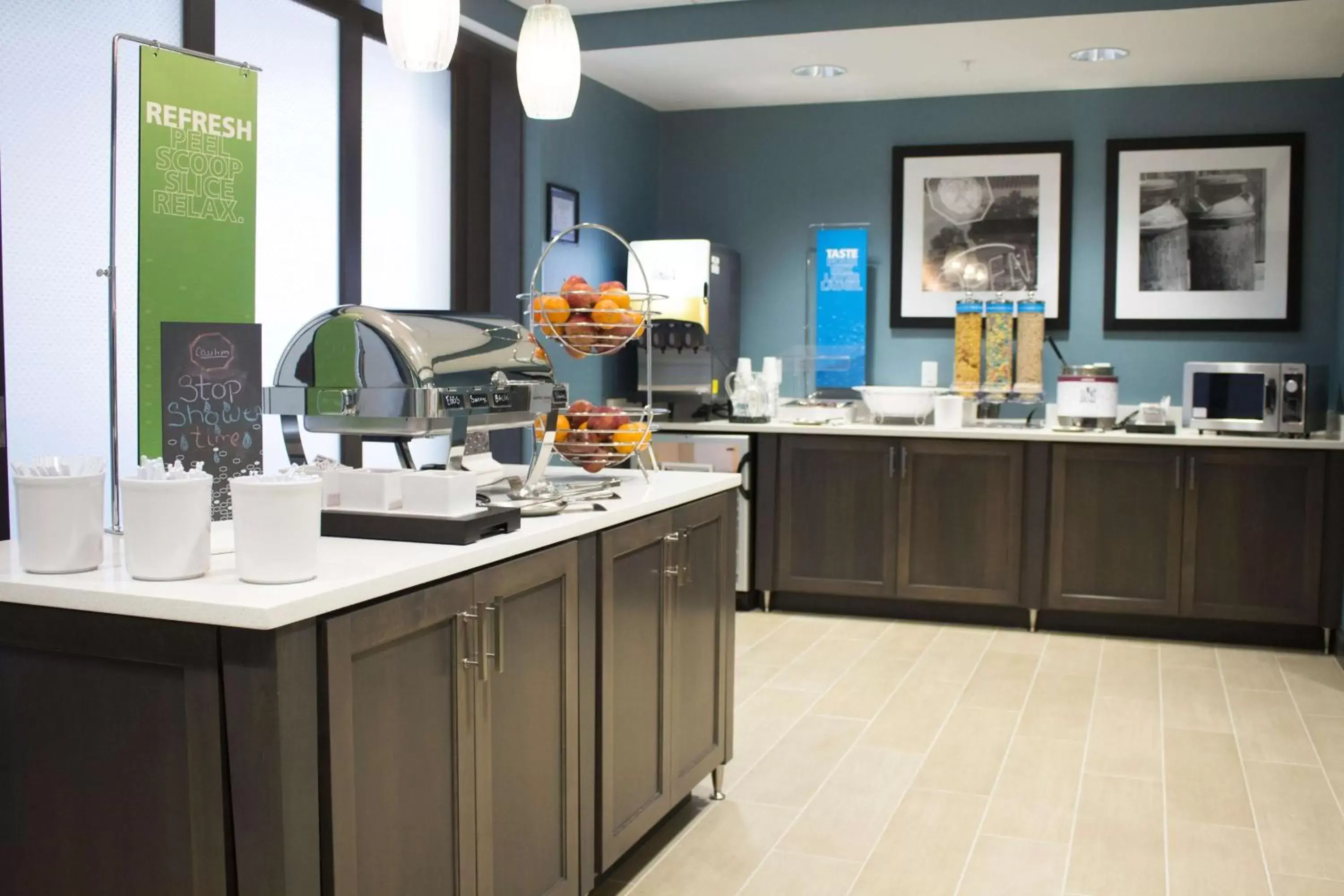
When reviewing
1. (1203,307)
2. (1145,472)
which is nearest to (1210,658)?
(1145,472)

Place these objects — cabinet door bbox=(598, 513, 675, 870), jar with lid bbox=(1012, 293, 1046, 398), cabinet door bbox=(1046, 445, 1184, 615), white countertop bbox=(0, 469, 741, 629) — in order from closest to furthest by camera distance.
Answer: white countertop bbox=(0, 469, 741, 629) → cabinet door bbox=(598, 513, 675, 870) → cabinet door bbox=(1046, 445, 1184, 615) → jar with lid bbox=(1012, 293, 1046, 398)

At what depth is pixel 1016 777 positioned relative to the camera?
11.2ft

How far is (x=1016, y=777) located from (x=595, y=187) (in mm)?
3242

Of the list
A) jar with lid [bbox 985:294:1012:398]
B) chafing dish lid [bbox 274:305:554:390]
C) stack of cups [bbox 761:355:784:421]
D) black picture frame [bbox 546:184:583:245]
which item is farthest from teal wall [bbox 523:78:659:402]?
chafing dish lid [bbox 274:305:554:390]

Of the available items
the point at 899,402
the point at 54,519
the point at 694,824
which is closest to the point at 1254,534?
the point at 899,402

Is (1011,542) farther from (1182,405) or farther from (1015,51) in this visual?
(1015,51)

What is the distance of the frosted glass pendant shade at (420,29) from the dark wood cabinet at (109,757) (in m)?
1.20

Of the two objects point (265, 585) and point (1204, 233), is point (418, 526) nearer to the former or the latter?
point (265, 585)

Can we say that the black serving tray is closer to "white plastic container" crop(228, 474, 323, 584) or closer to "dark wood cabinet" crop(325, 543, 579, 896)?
"dark wood cabinet" crop(325, 543, 579, 896)

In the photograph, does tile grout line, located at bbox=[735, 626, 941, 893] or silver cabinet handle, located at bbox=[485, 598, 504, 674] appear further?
tile grout line, located at bbox=[735, 626, 941, 893]

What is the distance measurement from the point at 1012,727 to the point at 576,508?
6.58ft

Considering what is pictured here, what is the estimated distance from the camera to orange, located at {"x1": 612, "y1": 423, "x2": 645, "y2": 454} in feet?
9.34

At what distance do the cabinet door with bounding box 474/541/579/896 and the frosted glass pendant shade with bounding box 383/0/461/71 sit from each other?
969mm

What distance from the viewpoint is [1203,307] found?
543 cm
